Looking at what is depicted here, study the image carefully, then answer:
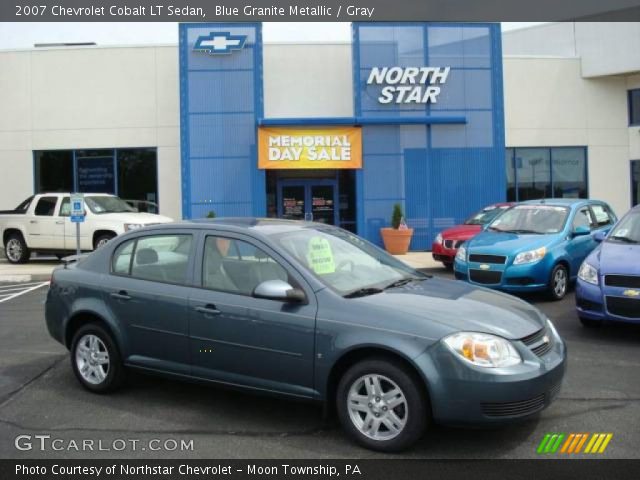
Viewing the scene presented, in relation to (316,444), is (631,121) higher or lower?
higher

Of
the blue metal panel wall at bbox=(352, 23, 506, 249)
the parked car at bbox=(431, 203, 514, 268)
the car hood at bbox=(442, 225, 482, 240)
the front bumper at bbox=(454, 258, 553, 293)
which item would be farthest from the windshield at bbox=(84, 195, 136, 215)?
the front bumper at bbox=(454, 258, 553, 293)

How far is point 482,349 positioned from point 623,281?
12.6ft

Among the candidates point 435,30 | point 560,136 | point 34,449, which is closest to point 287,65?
point 435,30

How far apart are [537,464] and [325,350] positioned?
4.91 ft

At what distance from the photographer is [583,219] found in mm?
11070

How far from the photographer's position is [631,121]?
22.3 meters

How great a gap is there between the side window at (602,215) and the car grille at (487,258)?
8.27 ft

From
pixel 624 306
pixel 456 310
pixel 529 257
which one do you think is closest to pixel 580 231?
pixel 529 257

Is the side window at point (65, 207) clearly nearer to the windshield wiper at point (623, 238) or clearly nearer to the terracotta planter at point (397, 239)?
the terracotta planter at point (397, 239)

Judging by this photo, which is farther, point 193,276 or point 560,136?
point 560,136

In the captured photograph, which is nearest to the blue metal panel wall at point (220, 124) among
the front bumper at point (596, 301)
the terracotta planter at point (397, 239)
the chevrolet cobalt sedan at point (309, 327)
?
the terracotta planter at point (397, 239)

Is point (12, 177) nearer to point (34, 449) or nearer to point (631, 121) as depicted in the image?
point (34, 449)

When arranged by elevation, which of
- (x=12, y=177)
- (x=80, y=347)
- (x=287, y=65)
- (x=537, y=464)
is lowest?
(x=537, y=464)

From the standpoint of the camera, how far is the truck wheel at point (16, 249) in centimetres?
1733
